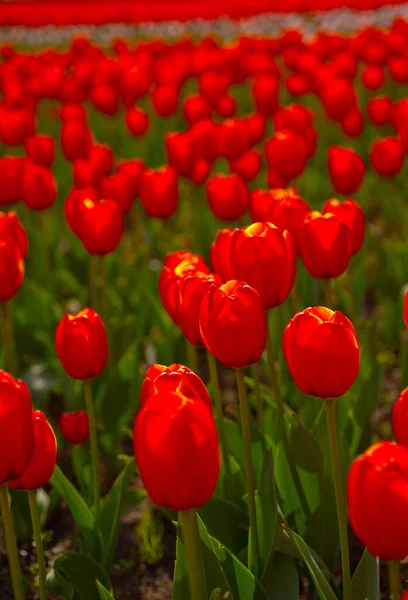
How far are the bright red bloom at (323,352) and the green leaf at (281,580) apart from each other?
50cm

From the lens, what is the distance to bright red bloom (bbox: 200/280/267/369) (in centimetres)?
161

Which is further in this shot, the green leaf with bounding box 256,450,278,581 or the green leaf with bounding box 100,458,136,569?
the green leaf with bounding box 100,458,136,569

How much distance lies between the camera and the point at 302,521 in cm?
220

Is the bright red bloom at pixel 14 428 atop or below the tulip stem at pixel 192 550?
atop

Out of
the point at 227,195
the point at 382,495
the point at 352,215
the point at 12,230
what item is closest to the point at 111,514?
the point at 12,230

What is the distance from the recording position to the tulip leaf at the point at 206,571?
162 cm

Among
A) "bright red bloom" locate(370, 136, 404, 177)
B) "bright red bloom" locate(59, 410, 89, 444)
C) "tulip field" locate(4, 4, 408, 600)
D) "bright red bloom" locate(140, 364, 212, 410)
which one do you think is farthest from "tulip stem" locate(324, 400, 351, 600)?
"bright red bloom" locate(370, 136, 404, 177)

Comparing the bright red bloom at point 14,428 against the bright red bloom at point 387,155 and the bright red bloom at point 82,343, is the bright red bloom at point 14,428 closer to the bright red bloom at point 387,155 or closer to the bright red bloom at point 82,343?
the bright red bloom at point 82,343

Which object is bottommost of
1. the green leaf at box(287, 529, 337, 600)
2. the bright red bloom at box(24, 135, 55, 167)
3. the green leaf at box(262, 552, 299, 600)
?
the bright red bloom at box(24, 135, 55, 167)

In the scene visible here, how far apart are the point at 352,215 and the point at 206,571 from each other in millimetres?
1116

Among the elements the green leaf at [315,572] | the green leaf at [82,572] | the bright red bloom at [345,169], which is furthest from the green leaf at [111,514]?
the bright red bloom at [345,169]

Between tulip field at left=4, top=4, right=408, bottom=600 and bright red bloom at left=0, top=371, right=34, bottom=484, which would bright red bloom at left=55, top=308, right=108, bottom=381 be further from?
bright red bloom at left=0, top=371, right=34, bottom=484

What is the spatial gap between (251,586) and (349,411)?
0.85m

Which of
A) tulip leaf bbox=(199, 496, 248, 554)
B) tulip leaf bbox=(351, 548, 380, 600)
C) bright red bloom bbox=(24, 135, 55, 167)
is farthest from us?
bright red bloom bbox=(24, 135, 55, 167)
